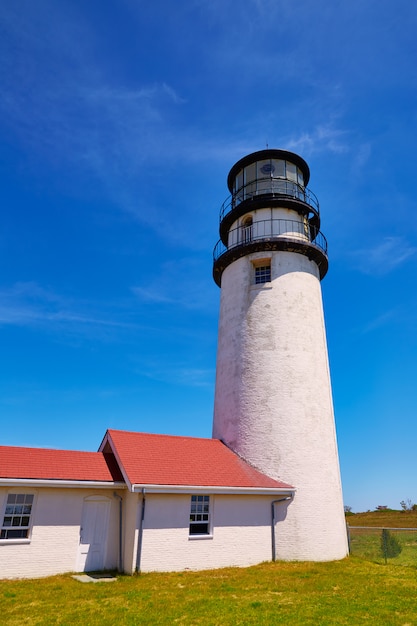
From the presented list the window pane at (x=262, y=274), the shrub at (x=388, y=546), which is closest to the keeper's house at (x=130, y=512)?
the shrub at (x=388, y=546)

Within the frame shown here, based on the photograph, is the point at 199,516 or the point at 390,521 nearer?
the point at 199,516

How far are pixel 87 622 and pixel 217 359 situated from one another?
41.4ft

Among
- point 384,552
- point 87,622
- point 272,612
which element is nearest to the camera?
point 87,622

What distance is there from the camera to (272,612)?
8.47 m

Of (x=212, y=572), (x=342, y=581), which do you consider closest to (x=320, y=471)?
(x=342, y=581)

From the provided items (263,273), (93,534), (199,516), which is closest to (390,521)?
(263,273)

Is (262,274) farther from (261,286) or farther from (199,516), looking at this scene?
(199,516)

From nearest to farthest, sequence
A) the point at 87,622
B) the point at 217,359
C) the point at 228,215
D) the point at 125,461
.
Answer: the point at 87,622 → the point at 125,461 → the point at 217,359 → the point at 228,215

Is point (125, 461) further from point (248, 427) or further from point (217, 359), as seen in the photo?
point (217, 359)

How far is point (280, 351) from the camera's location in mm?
17234

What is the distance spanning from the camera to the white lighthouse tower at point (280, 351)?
50.5 ft

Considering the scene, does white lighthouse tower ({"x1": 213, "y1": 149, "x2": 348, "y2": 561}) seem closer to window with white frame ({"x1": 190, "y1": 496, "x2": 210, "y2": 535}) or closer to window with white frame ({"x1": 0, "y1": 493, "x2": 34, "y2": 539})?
window with white frame ({"x1": 190, "y1": 496, "x2": 210, "y2": 535})

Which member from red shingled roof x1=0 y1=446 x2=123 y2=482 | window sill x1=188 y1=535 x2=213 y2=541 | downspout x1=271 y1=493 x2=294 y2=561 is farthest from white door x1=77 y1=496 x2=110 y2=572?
downspout x1=271 y1=493 x2=294 y2=561

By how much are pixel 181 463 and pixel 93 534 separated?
3.45 m
